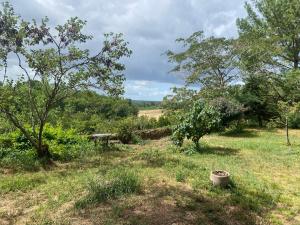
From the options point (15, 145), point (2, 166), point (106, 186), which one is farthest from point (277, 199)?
point (15, 145)

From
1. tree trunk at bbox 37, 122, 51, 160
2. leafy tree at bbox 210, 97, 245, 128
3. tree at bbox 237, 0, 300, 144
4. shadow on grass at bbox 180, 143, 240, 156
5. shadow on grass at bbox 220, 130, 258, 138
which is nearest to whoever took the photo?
tree trunk at bbox 37, 122, 51, 160

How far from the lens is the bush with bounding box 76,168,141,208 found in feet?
21.9

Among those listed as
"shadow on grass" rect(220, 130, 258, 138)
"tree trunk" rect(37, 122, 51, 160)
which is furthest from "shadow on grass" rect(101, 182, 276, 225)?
"shadow on grass" rect(220, 130, 258, 138)

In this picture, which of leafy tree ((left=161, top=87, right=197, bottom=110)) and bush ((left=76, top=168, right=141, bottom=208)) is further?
leafy tree ((left=161, top=87, right=197, bottom=110))

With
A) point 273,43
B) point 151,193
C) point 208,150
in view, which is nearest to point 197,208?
point 151,193

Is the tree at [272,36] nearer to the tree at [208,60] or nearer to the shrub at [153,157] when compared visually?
the tree at [208,60]

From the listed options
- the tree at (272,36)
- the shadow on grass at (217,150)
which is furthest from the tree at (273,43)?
the shadow on grass at (217,150)

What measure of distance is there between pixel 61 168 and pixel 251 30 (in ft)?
66.8

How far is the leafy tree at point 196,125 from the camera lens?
41.9 ft

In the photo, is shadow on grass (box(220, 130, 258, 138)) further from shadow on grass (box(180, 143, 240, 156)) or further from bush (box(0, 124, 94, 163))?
bush (box(0, 124, 94, 163))

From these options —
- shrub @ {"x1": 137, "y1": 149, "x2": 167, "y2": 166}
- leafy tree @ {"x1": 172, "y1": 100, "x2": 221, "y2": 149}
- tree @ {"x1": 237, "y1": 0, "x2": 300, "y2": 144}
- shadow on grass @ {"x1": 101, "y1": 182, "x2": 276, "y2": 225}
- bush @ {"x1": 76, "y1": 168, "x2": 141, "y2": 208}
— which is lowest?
shadow on grass @ {"x1": 101, "y1": 182, "x2": 276, "y2": 225}

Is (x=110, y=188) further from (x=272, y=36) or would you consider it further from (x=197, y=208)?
(x=272, y=36)

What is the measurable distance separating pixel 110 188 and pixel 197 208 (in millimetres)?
1790

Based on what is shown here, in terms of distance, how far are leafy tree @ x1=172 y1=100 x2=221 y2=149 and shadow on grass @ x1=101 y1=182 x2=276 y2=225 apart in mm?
5328
